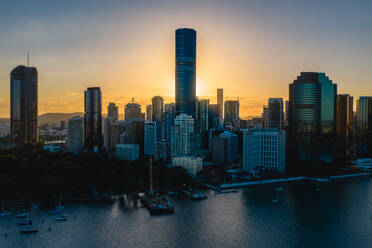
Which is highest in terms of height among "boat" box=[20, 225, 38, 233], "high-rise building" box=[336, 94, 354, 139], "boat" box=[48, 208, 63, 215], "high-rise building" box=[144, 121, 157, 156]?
"high-rise building" box=[336, 94, 354, 139]

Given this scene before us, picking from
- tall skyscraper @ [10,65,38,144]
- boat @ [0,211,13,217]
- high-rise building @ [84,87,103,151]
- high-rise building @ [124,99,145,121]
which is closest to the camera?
boat @ [0,211,13,217]

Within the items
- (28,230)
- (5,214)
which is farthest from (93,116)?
(28,230)

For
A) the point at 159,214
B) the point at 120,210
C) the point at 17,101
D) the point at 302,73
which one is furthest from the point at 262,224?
the point at 17,101

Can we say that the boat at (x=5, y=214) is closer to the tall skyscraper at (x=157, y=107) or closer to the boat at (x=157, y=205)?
the boat at (x=157, y=205)

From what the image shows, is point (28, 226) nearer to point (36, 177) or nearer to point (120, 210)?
point (120, 210)

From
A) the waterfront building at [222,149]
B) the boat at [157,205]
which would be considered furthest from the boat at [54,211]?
the waterfront building at [222,149]

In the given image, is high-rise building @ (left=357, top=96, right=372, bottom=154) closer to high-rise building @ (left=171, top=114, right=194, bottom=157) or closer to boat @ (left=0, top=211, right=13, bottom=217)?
high-rise building @ (left=171, top=114, right=194, bottom=157)

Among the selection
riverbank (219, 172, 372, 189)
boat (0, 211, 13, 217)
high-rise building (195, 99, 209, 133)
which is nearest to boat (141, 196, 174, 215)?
riverbank (219, 172, 372, 189)

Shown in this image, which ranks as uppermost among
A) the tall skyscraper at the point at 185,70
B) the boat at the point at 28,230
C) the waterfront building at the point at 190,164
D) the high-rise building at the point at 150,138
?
the tall skyscraper at the point at 185,70
